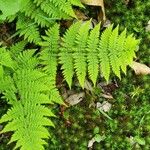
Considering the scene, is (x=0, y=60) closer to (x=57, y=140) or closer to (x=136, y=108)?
(x=57, y=140)

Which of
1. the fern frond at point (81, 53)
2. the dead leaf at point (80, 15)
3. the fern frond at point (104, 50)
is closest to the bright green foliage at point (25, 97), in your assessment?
the fern frond at point (81, 53)

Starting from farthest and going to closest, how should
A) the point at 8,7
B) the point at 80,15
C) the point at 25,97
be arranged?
the point at 80,15
the point at 25,97
the point at 8,7

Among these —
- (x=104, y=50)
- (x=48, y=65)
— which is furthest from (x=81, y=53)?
(x=48, y=65)

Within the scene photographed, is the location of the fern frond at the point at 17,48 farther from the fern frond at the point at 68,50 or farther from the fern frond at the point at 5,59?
the fern frond at the point at 68,50

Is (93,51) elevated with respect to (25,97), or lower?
elevated

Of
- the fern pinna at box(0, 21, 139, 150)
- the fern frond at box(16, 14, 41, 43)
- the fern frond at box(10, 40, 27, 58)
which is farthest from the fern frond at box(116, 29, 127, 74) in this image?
the fern frond at box(10, 40, 27, 58)

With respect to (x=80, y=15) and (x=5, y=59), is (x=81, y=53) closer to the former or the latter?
(x=80, y=15)
